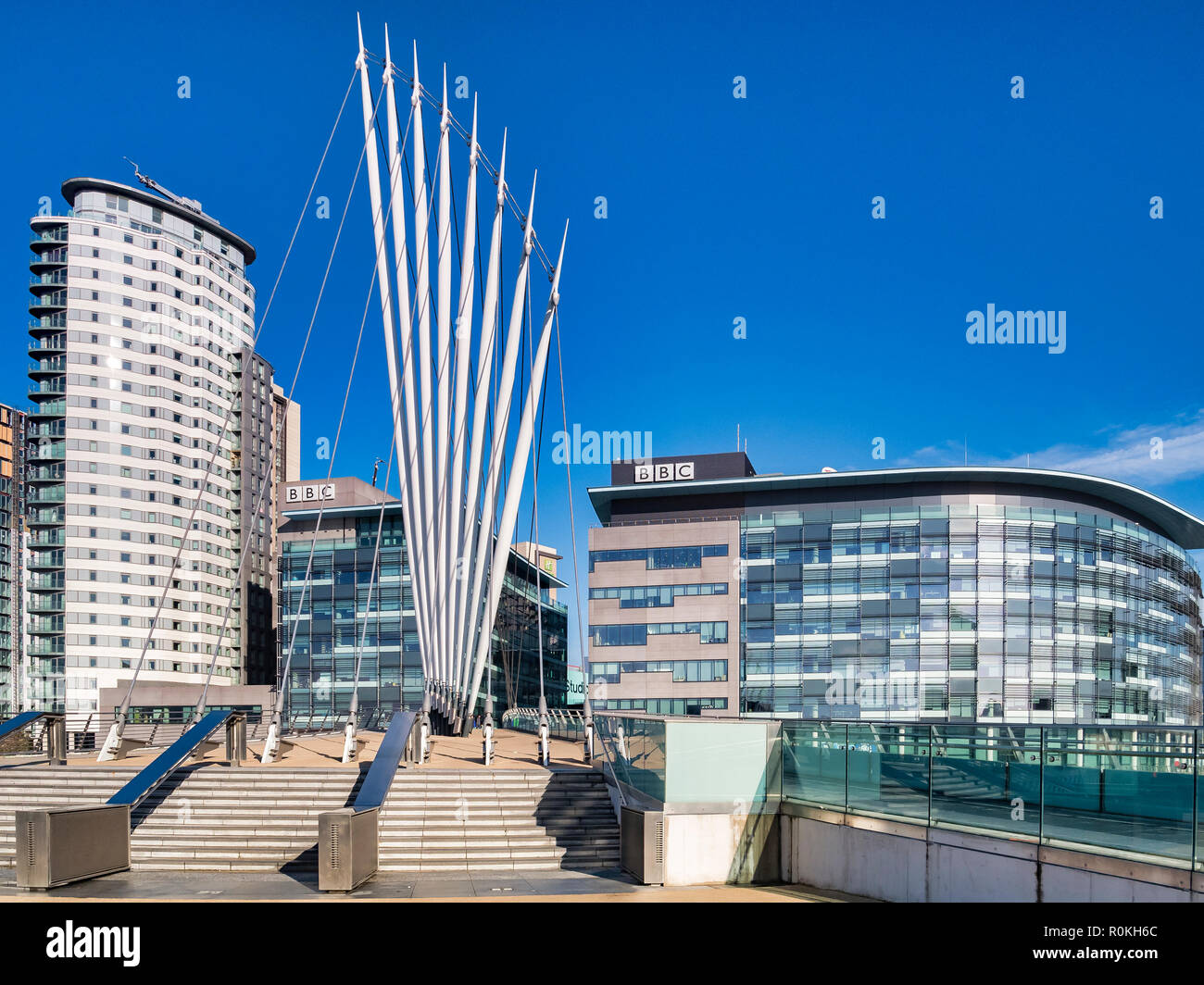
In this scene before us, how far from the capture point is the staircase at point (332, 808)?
21328 millimetres

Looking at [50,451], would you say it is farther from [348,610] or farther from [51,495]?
[348,610]

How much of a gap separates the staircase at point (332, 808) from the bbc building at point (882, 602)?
6556cm

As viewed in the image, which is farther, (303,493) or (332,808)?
(303,493)

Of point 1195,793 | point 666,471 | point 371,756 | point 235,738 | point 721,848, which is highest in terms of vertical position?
point 666,471

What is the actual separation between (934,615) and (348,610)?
167ft

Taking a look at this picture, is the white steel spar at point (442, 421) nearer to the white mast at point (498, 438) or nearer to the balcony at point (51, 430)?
the white mast at point (498, 438)

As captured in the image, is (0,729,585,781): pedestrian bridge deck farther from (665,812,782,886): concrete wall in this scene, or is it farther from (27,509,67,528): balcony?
(27,509,67,528): balcony

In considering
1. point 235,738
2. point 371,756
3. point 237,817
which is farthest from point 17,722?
point 237,817

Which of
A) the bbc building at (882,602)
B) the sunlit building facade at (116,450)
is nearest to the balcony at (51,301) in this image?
the sunlit building facade at (116,450)

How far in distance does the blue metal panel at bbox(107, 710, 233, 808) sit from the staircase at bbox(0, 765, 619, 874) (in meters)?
0.73

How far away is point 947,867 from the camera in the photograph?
1516cm

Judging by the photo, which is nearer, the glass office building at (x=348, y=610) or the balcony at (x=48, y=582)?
the glass office building at (x=348, y=610)

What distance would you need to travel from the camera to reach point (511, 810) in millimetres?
23781
